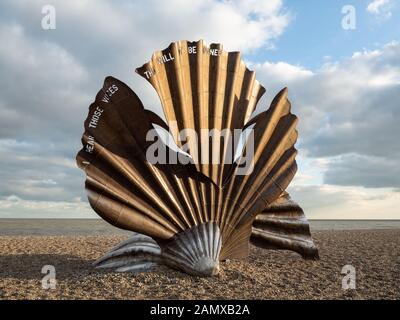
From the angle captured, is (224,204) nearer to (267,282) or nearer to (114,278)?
(267,282)

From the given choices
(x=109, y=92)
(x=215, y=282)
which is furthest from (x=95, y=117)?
(x=215, y=282)

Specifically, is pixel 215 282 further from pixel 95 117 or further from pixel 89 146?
pixel 95 117

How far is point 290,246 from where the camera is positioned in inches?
344

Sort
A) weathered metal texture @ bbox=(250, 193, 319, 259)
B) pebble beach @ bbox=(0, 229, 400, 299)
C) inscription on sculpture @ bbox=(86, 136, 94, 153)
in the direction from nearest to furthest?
pebble beach @ bbox=(0, 229, 400, 299) → inscription on sculpture @ bbox=(86, 136, 94, 153) → weathered metal texture @ bbox=(250, 193, 319, 259)

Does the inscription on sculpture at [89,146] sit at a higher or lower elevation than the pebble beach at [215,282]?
higher

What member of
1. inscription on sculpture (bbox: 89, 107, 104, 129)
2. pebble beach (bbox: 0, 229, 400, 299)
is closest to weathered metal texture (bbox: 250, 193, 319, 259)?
pebble beach (bbox: 0, 229, 400, 299)

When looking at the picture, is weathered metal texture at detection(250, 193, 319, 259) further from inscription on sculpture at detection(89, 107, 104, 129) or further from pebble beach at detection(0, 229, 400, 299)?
inscription on sculpture at detection(89, 107, 104, 129)

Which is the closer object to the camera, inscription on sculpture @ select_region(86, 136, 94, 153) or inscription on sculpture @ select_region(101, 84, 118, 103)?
inscription on sculpture @ select_region(86, 136, 94, 153)

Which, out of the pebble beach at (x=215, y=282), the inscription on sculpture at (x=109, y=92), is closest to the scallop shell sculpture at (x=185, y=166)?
the inscription on sculpture at (x=109, y=92)

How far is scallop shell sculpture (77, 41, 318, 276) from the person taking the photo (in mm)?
7223

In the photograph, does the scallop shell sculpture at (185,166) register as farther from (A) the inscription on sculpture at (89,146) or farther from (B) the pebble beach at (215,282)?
(B) the pebble beach at (215,282)

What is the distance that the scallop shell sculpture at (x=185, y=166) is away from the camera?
7.22 m

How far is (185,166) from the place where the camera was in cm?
759
